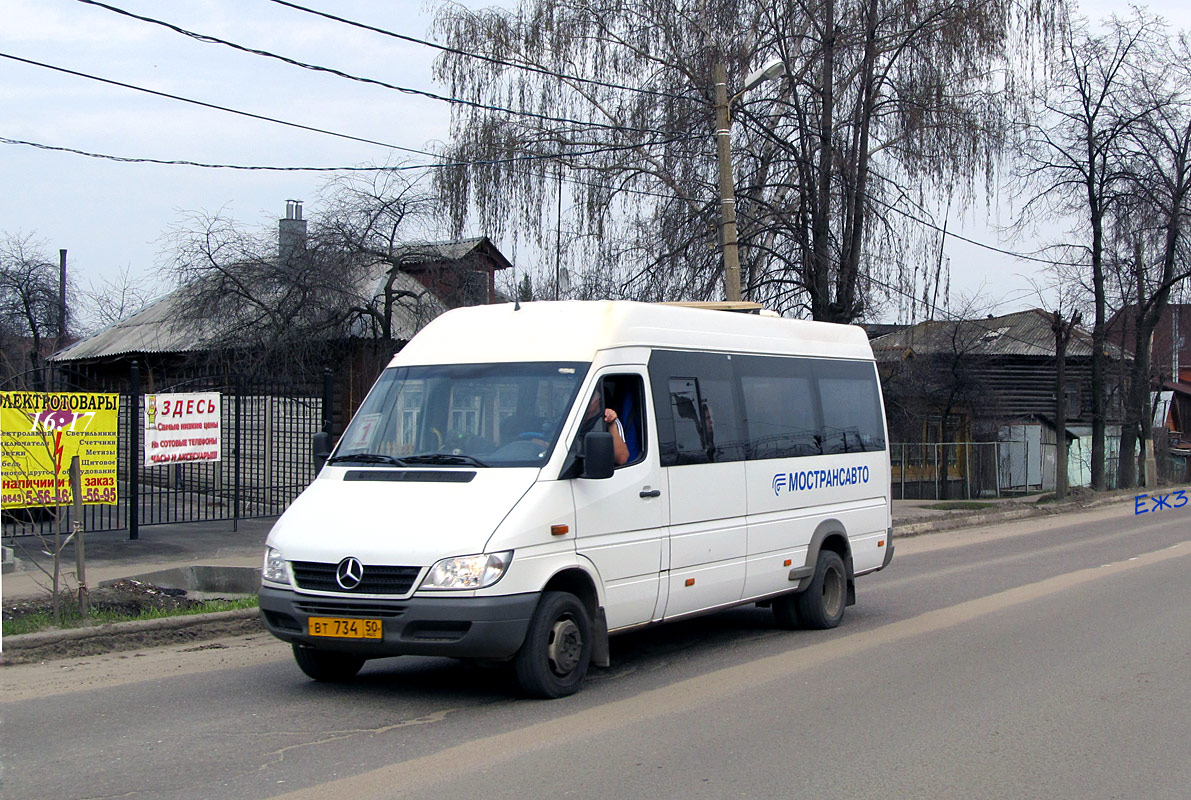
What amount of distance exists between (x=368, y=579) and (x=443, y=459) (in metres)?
1.04

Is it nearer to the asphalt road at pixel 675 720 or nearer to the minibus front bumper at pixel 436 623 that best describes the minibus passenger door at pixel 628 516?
the asphalt road at pixel 675 720

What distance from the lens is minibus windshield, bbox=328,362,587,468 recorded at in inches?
294

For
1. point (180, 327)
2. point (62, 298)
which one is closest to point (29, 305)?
point (62, 298)

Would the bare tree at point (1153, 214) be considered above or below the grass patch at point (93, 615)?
above

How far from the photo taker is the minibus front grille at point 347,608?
671 cm

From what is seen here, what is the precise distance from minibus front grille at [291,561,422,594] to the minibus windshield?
3.11 ft

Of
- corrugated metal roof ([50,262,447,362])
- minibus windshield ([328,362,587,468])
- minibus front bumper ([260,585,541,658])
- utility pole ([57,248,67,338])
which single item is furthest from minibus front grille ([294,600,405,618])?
utility pole ([57,248,67,338])

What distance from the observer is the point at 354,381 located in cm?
2441

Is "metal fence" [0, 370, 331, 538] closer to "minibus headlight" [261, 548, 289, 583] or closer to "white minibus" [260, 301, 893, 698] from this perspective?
"white minibus" [260, 301, 893, 698]

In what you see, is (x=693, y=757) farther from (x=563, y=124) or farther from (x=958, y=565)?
(x=563, y=124)

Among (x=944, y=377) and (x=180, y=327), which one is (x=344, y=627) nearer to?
(x=180, y=327)

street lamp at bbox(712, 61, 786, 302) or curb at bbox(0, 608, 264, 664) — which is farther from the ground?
street lamp at bbox(712, 61, 786, 302)

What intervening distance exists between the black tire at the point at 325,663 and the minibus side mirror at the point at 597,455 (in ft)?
6.49

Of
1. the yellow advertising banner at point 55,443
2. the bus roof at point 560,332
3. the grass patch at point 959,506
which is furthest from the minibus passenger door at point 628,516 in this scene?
the grass patch at point 959,506
